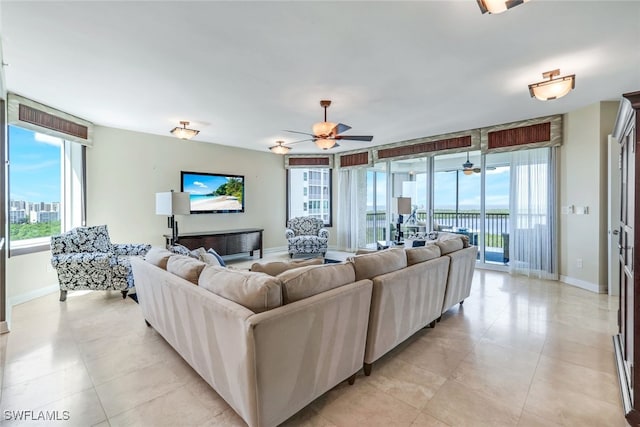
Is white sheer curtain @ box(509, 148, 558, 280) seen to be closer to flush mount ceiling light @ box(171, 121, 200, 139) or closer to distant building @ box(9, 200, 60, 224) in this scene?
flush mount ceiling light @ box(171, 121, 200, 139)

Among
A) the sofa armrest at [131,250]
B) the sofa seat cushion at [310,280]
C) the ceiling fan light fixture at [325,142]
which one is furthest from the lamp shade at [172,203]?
the sofa seat cushion at [310,280]

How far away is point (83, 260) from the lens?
144 inches

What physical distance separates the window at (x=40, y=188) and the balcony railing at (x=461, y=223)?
19.8 ft

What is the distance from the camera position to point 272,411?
1.50m

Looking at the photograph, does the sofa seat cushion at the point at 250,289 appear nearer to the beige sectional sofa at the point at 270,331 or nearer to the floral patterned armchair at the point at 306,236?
the beige sectional sofa at the point at 270,331

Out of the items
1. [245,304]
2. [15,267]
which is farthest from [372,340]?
[15,267]

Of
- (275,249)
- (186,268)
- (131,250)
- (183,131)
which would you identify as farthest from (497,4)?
(275,249)

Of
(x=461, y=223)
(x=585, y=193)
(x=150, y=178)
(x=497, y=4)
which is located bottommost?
(x=461, y=223)

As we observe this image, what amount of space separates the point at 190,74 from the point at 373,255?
2.59m

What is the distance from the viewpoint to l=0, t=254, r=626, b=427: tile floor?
5.66 ft

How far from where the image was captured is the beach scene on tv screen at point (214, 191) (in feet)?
20.0

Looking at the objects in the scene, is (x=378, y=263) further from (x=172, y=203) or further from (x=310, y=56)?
(x=172, y=203)

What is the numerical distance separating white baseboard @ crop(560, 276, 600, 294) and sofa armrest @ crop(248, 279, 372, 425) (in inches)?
162

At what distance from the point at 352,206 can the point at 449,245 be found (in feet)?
14.4
